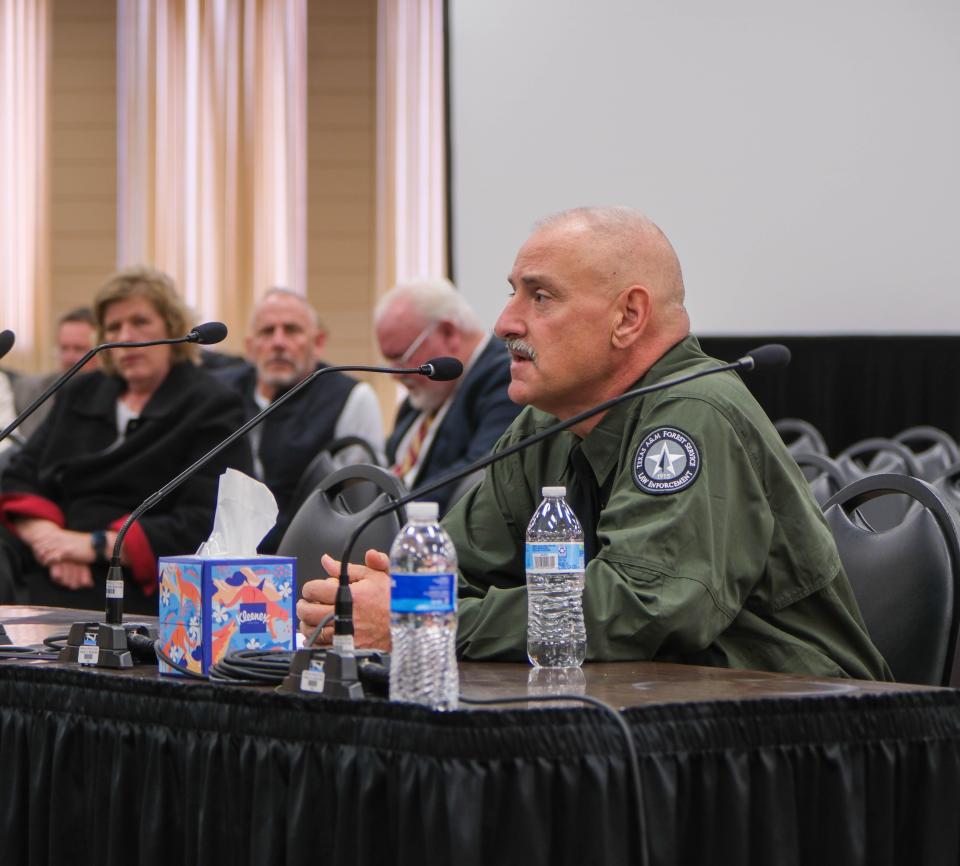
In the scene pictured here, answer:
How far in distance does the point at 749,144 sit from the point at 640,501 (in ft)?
15.8

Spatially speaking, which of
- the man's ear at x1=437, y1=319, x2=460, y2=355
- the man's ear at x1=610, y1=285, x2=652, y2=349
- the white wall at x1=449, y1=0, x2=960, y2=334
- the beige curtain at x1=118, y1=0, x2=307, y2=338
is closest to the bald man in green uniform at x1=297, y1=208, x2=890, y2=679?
the man's ear at x1=610, y1=285, x2=652, y2=349

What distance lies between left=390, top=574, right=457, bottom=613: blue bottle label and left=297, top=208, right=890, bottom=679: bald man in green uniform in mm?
347

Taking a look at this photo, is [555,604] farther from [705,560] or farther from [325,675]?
[325,675]

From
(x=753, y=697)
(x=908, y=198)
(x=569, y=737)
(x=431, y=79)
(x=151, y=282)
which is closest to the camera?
(x=569, y=737)

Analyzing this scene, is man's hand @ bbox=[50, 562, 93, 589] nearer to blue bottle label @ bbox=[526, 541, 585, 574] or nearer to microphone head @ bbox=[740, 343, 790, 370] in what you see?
blue bottle label @ bbox=[526, 541, 585, 574]

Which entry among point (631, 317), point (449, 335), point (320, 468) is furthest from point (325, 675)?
point (449, 335)

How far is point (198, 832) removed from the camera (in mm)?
1438

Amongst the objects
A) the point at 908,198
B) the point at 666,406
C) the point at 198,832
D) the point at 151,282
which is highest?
the point at 908,198

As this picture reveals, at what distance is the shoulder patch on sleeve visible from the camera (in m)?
1.75

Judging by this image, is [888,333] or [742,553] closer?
[742,553]

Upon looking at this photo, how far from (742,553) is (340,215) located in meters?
6.37

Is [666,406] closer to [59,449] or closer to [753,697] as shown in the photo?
[753,697]

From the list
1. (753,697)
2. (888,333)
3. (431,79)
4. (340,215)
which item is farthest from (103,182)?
(753,697)

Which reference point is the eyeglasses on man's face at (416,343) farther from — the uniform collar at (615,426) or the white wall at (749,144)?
the white wall at (749,144)
